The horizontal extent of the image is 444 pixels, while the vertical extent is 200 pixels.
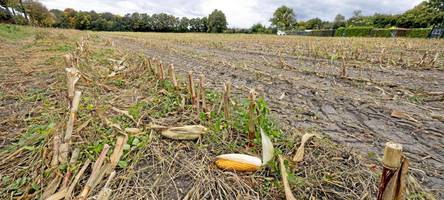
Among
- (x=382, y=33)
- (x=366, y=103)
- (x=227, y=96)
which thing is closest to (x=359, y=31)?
(x=382, y=33)

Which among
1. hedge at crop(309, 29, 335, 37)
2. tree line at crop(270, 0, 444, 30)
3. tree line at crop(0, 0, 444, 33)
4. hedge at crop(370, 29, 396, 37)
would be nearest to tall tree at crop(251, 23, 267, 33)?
tree line at crop(0, 0, 444, 33)

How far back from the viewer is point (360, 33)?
115 ft

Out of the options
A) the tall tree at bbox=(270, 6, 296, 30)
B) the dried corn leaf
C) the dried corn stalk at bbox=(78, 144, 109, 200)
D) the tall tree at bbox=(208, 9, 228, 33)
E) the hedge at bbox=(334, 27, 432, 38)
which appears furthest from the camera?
the tall tree at bbox=(270, 6, 296, 30)

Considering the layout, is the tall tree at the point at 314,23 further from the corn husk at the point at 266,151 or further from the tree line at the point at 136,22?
the corn husk at the point at 266,151

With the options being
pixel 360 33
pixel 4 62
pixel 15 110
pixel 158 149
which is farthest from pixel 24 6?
pixel 360 33

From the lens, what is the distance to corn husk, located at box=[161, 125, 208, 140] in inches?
85.0

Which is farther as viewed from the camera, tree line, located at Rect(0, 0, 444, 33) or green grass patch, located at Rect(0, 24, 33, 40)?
tree line, located at Rect(0, 0, 444, 33)

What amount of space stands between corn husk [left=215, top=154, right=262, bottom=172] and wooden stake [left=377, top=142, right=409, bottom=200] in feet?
2.87

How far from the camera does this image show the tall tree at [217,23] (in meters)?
63.3

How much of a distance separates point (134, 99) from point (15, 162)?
1.44m

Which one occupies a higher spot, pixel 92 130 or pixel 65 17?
pixel 65 17

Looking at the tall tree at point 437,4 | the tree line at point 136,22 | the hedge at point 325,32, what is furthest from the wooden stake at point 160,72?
the tall tree at point 437,4

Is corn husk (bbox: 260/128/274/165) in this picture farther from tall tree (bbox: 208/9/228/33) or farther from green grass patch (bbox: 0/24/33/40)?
tall tree (bbox: 208/9/228/33)

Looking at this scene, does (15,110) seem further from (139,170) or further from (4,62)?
(4,62)
